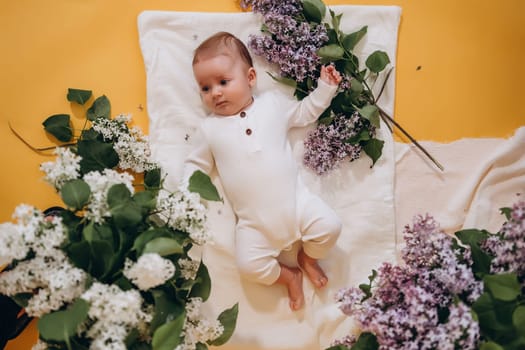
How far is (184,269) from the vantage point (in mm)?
1115

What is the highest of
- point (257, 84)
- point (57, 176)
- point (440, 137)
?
point (257, 84)

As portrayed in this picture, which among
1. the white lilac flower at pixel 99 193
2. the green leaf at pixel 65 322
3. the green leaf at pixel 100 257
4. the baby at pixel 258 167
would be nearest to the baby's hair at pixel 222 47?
the baby at pixel 258 167

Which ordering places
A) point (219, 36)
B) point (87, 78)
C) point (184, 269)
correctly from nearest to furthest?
1. point (184, 269)
2. point (219, 36)
3. point (87, 78)

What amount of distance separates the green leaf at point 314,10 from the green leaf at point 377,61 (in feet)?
0.59

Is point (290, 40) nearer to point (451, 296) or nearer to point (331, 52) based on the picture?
point (331, 52)

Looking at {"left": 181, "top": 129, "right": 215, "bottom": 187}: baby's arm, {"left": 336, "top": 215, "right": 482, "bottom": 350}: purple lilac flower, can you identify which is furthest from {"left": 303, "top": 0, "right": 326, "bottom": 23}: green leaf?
{"left": 336, "top": 215, "right": 482, "bottom": 350}: purple lilac flower

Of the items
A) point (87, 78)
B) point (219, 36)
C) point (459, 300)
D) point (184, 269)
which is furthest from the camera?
point (87, 78)

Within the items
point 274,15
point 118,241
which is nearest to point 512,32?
point 274,15

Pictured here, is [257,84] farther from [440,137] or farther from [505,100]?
[505,100]

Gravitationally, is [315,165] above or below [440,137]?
below

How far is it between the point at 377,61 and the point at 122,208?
86 centimetres

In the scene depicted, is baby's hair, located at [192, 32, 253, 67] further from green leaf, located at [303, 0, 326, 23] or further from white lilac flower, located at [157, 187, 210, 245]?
white lilac flower, located at [157, 187, 210, 245]

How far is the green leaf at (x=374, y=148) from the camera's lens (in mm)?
1444

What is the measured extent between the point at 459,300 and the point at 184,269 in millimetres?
564
